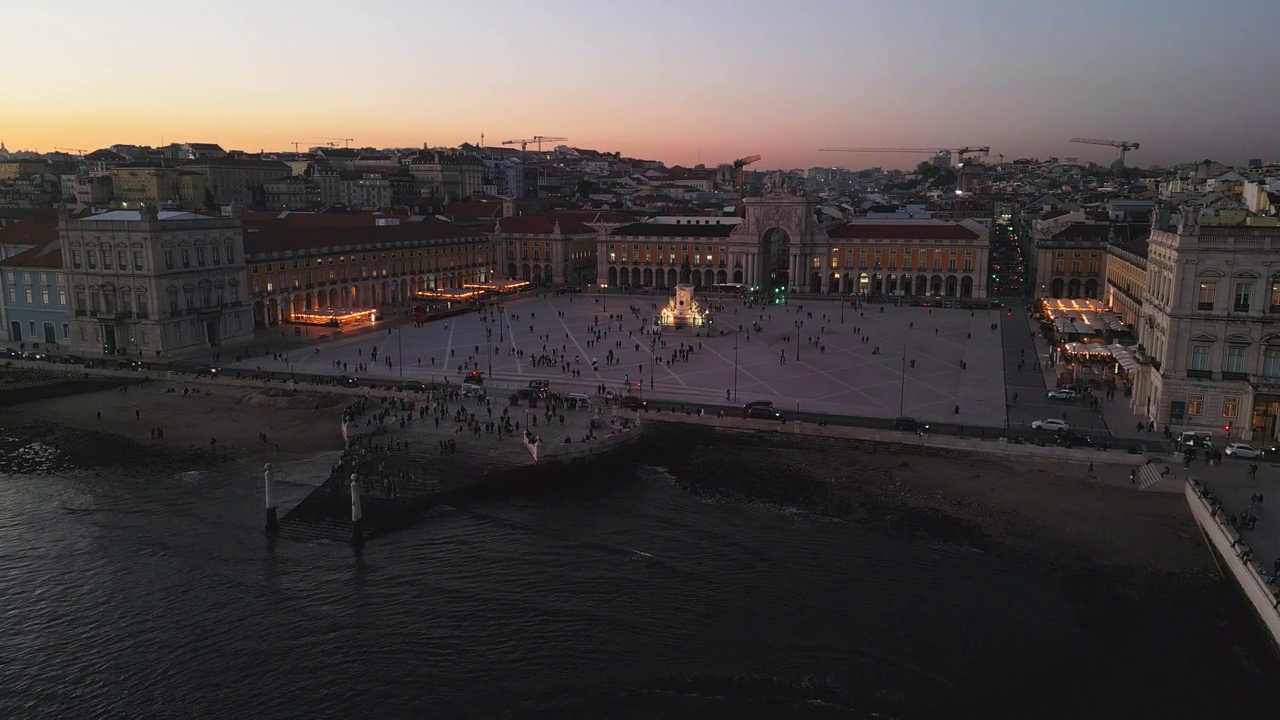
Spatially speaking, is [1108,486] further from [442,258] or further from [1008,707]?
[442,258]

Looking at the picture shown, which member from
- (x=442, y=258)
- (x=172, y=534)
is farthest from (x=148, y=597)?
(x=442, y=258)

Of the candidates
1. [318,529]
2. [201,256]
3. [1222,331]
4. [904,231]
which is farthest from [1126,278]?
[201,256]

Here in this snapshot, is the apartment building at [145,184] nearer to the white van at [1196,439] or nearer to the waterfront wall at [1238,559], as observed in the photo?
the white van at [1196,439]

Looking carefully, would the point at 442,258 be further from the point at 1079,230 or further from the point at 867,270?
the point at 1079,230

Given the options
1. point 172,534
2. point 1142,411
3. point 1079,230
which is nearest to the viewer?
point 172,534

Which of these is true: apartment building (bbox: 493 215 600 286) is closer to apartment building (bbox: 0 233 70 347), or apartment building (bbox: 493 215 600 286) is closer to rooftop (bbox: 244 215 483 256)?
rooftop (bbox: 244 215 483 256)

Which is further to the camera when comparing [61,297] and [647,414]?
[61,297]

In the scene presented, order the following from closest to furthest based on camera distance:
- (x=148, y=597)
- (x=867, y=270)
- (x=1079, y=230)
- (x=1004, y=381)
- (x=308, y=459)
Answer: (x=148, y=597) < (x=308, y=459) < (x=1004, y=381) < (x=1079, y=230) < (x=867, y=270)

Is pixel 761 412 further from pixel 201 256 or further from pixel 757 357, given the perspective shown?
pixel 201 256

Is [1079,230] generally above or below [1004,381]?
above
